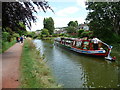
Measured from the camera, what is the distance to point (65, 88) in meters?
7.51

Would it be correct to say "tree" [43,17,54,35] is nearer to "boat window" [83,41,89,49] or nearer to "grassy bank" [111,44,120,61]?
"grassy bank" [111,44,120,61]

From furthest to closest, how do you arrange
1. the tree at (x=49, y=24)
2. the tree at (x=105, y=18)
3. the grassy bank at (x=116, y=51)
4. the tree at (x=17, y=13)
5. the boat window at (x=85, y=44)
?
1. the tree at (x=49, y=24)
2. the tree at (x=105, y=18)
3. the boat window at (x=85, y=44)
4. the grassy bank at (x=116, y=51)
5. the tree at (x=17, y=13)

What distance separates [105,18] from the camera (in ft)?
87.0

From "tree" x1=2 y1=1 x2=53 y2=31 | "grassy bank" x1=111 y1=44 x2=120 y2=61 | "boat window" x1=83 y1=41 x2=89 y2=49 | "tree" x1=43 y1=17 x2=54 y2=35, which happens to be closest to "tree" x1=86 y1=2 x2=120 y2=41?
"grassy bank" x1=111 y1=44 x2=120 y2=61

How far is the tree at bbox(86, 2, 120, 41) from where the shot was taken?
81.8ft

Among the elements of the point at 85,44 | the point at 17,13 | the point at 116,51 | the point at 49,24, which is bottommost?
the point at 116,51

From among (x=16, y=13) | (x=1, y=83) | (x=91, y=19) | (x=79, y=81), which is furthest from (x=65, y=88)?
(x=91, y=19)

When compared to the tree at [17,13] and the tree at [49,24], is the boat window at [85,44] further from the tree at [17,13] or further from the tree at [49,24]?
the tree at [49,24]

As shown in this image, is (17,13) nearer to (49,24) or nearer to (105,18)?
(105,18)

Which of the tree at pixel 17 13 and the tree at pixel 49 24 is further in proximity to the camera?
the tree at pixel 49 24

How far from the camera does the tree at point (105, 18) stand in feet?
81.8

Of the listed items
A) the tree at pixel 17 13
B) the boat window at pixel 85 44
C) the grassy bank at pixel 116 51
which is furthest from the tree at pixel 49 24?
the tree at pixel 17 13

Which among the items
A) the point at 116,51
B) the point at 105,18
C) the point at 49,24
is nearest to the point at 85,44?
the point at 116,51

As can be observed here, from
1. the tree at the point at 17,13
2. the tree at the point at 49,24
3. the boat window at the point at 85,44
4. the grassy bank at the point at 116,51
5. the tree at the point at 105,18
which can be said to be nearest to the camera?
the tree at the point at 17,13
